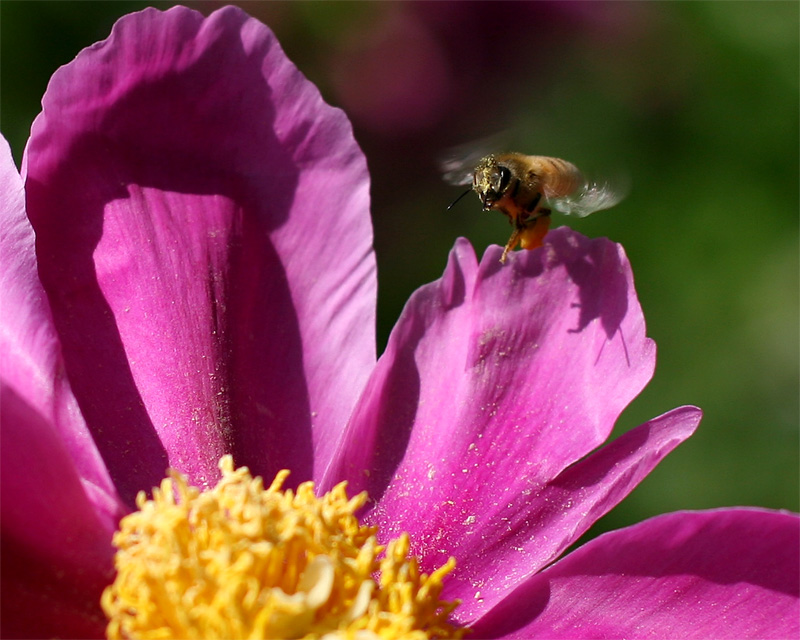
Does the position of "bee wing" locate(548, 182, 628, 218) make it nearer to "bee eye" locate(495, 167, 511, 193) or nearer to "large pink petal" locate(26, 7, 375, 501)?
"bee eye" locate(495, 167, 511, 193)

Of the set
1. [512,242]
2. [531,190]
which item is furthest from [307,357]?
[531,190]

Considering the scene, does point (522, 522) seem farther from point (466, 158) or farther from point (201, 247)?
point (466, 158)

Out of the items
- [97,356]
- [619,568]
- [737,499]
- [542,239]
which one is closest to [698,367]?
[737,499]

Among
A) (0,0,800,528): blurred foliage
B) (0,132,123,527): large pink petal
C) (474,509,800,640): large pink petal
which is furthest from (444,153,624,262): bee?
(0,0,800,528): blurred foliage

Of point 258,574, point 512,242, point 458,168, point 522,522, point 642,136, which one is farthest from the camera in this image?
point 642,136

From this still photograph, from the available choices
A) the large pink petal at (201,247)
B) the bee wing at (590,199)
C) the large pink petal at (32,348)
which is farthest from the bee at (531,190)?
the large pink petal at (32,348)

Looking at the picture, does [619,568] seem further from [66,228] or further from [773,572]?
[66,228]

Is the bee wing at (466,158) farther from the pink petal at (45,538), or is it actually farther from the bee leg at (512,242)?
the pink petal at (45,538)
